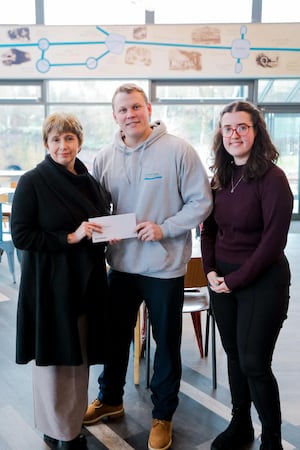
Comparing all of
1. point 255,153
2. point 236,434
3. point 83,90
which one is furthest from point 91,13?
point 236,434

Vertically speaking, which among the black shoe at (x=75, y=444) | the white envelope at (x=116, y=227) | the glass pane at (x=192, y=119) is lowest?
the black shoe at (x=75, y=444)

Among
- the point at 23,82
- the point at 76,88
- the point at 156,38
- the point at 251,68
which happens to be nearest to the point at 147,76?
the point at 156,38

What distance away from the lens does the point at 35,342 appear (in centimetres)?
176

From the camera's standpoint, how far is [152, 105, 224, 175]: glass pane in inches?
313

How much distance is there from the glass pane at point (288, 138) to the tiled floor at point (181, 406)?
5.55 metres

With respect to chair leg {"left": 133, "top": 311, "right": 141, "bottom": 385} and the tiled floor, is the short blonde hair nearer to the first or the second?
chair leg {"left": 133, "top": 311, "right": 141, "bottom": 385}

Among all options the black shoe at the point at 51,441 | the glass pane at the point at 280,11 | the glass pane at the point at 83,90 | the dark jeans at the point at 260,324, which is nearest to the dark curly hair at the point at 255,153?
the dark jeans at the point at 260,324

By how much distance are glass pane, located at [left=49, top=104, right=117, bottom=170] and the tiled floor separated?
18.2ft

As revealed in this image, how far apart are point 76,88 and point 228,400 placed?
22.2 ft

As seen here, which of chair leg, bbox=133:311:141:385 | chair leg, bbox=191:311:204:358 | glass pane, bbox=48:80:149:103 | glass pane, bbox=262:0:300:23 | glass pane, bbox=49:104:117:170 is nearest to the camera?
chair leg, bbox=133:311:141:385

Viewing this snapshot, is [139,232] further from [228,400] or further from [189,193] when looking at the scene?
[228,400]

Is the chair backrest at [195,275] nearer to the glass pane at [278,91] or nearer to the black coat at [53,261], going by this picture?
the black coat at [53,261]

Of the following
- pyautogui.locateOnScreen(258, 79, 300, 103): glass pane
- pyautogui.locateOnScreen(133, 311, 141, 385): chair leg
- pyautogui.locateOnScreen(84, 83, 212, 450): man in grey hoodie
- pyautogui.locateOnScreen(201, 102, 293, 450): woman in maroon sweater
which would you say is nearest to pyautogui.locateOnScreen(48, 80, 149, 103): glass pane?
pyautogui.locateOnScreen(258, 79, 300, 103): glass pane

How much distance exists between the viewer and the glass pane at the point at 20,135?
26.7ft
